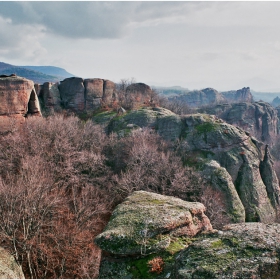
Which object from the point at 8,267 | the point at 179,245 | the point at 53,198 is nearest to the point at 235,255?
the point at 179,245

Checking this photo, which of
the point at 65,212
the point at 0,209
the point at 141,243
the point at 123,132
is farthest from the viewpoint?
the point at 123,132

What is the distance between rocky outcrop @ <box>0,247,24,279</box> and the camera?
15.0 metres

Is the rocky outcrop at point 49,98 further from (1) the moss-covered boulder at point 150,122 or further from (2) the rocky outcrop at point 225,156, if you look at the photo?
(1) the moss-covered boulder at point 150,122

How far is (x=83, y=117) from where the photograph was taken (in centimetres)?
4700

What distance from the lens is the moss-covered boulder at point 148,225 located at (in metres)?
9.55

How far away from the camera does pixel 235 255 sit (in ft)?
25.5

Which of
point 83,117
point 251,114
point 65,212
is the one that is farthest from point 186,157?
point 251,114

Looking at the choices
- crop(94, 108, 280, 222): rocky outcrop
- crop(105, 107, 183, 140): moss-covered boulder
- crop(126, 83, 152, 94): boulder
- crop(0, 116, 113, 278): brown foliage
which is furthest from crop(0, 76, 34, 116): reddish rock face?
crop(126, 83, 152, 94): boulder

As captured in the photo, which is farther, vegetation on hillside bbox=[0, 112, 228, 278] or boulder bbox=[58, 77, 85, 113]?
boulder bbox=[58, 77, 85, 113]

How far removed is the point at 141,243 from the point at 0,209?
13111 mm

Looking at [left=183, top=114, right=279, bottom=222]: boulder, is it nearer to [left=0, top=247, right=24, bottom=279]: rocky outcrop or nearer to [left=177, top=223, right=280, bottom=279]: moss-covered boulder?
[left=0, top=247, right=24, bottom=279]: rocky outcrop

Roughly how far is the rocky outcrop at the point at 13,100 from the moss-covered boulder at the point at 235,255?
3147 centimetres

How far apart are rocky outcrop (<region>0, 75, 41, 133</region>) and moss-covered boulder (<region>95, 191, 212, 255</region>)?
27.7 m

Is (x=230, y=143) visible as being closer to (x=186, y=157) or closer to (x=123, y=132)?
(x=186, y=157)
